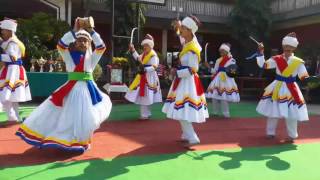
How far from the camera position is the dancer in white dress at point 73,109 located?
18.3 ft

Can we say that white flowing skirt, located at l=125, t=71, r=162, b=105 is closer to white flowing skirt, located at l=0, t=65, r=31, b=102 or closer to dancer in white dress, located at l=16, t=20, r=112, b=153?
white flowing skirt, located at l=0, t=65, r=31, b=102

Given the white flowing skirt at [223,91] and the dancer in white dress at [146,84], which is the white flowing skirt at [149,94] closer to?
the dancer in white dress at [146,84]

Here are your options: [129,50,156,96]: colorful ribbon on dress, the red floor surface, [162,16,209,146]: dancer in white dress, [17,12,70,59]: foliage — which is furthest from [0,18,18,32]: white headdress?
[17,12,70,59]: foliage

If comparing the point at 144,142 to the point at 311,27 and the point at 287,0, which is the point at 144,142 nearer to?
the point at 311,27

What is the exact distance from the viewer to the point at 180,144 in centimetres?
667

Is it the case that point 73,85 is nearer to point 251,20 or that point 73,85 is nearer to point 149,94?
point 149,94

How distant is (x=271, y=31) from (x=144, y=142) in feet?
51.6

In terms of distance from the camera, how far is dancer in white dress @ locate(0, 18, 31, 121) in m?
7.80

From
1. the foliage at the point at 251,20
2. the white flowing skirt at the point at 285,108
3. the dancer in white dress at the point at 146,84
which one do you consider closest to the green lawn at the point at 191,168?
the white flowing skirt at the point at 285,108

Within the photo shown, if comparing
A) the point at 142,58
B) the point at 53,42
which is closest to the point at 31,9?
the point at 53,42

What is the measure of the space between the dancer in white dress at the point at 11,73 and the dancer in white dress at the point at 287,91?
432 centimetres

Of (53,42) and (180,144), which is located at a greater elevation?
(53,42)

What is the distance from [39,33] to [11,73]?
690 cm

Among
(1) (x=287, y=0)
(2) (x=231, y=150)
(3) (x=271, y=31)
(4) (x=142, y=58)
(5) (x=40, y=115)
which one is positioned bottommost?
(2) (x=231, y=150)
